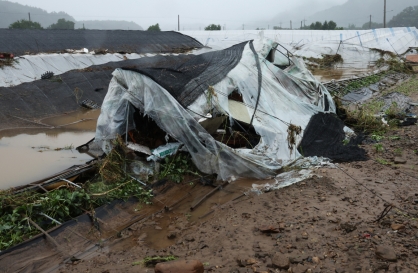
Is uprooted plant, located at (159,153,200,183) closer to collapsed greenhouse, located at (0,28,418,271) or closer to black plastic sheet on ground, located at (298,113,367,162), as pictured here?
collapsed greenhouse, located at (0,28,418,271)

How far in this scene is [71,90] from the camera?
11844 mm

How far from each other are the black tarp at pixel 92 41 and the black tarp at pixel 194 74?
8558mm

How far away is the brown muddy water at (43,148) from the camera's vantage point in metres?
6.61

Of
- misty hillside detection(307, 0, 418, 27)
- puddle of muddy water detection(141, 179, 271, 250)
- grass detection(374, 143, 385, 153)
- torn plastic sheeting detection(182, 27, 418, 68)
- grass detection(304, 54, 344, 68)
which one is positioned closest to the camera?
puddle of muddy water detection(141, 179, 271, 250)

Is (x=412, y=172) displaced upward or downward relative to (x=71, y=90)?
downward

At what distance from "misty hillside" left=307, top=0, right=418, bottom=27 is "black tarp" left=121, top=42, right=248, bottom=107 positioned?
137851 mm

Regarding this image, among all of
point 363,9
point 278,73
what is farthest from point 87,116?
point 363,9

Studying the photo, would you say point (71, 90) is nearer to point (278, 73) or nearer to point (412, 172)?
point (278, 73)

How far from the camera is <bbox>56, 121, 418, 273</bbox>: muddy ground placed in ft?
11.4

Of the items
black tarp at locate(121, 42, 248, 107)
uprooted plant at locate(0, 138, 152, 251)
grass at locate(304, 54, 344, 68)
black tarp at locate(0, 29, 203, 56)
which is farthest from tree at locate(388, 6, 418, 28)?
uprooted plant at locate(0, 138, 152, 251)

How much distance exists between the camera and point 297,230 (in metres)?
4.13

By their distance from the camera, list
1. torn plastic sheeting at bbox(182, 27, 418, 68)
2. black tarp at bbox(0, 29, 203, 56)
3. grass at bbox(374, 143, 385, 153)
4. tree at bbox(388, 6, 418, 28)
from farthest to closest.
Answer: tree at bbox(388, 6, 418, 28), torn plastic sheeting at bbox(182, 27, 418, 68), black tarp at bbox(0, 29, 203, 56), grass at bbox(374, 143, 385, 153)

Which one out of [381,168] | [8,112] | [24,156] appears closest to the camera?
[381,168]

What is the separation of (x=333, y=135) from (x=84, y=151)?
16.0 ft
